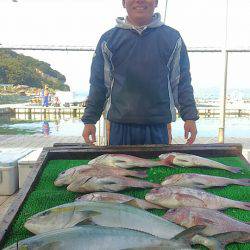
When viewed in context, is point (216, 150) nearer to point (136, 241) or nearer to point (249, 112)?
point (136, 241)

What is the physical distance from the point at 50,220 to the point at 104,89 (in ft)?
8.26

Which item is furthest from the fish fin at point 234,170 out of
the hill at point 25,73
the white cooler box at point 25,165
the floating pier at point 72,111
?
the hill at point 25,73

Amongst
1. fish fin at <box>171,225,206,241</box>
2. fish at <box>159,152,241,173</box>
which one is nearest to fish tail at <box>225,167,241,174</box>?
fish at <box>159,152,241,173</box>

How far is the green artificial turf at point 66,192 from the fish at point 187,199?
48 millimetres

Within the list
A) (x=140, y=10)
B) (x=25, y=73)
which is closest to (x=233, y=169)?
(x=140, y=10)

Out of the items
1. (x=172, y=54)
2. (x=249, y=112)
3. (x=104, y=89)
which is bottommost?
(x=249, y=112)

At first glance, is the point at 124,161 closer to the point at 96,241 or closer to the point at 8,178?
the point at 96,241

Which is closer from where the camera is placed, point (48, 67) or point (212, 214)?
point (212, 214)

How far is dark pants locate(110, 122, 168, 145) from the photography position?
4.12 metres

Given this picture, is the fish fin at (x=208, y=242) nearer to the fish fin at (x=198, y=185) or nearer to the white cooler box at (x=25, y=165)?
the fish fin at (x=198, y=185)

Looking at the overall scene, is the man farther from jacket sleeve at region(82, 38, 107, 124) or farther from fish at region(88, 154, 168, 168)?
fish at region(88, 154, 168, 168)

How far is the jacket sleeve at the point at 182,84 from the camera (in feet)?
13.7

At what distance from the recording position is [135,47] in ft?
13.4

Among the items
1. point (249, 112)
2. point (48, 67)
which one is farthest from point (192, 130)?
point (48, 67)
